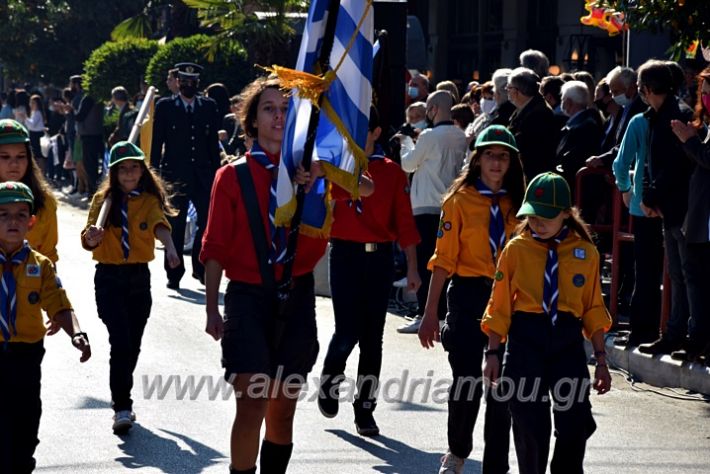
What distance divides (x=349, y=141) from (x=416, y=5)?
22.5 meters

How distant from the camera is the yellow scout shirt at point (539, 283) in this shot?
6.36 metres

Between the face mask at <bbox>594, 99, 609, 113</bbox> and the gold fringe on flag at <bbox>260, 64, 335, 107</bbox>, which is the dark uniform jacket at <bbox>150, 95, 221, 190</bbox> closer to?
the face mask at <bbox>594, 99, 609, 113</bbox>

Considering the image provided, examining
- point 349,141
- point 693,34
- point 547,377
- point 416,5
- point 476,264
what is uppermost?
point 416,5

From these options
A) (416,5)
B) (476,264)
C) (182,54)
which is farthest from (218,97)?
(476,264)

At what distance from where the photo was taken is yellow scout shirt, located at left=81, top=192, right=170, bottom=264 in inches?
337

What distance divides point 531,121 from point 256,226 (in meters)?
5.24

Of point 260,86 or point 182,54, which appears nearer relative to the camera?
point 260,86

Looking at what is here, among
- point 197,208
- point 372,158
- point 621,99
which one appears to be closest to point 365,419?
point 372,158

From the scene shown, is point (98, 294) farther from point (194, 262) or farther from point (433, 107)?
point (194, 262)

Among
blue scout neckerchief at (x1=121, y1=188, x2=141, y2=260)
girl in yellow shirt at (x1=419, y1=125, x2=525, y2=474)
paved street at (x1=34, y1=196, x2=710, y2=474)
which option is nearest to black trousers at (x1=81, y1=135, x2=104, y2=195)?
paved street at (x1=34, y1=196, x2=710, y2=474)

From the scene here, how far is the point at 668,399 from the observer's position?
939cm

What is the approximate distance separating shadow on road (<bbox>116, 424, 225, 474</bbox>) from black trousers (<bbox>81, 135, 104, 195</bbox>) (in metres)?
16.7

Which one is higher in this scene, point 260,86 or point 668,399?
point 260,86

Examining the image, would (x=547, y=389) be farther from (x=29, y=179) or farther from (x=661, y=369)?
(x=661, y=369)
